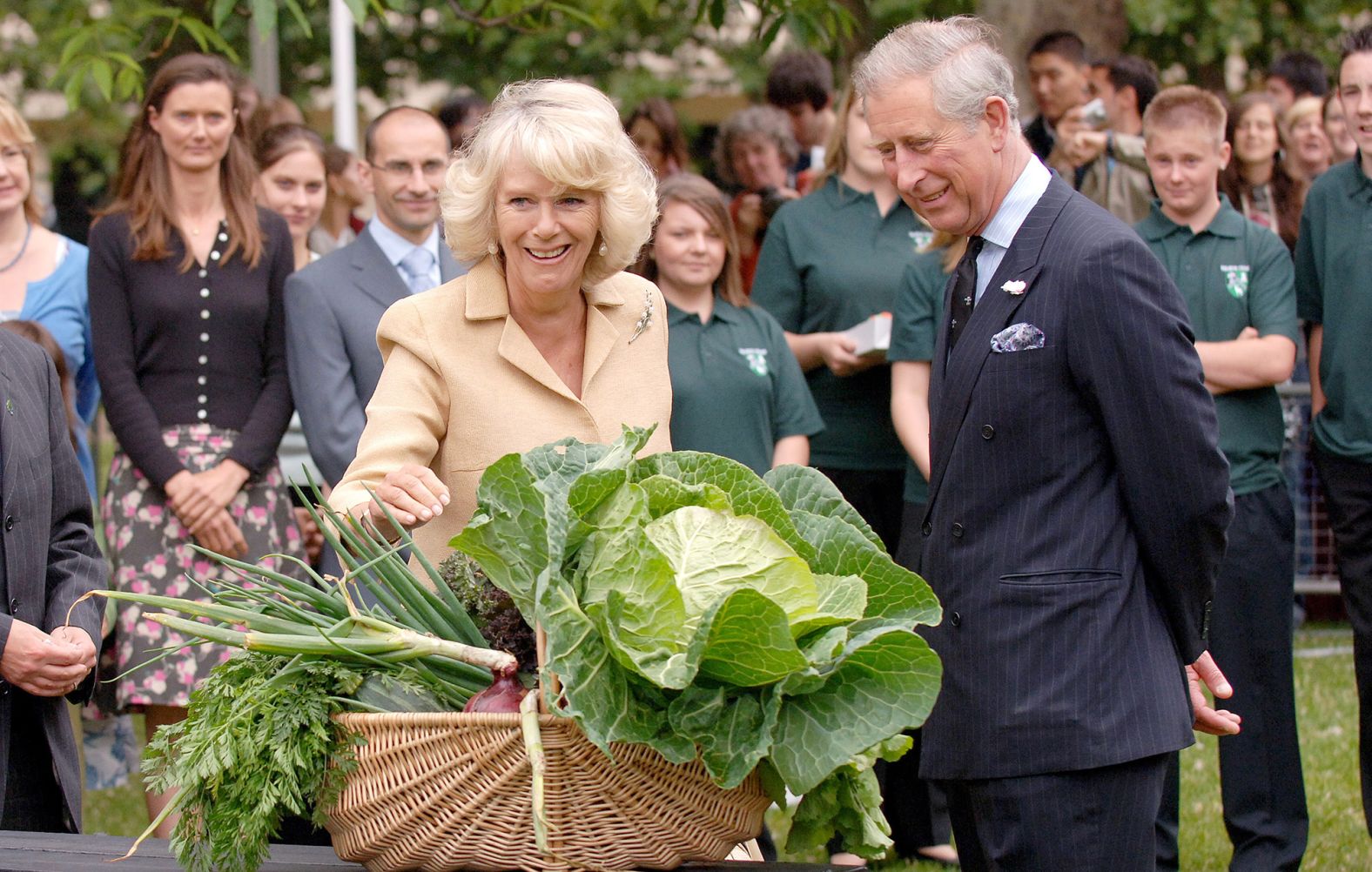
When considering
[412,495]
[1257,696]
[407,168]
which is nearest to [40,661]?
[412,495]

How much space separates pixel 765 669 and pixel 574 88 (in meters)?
1.42

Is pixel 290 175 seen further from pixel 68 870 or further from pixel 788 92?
pixel 68 870

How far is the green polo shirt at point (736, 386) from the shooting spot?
4836 millimetres

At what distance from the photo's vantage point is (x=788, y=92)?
856 cm

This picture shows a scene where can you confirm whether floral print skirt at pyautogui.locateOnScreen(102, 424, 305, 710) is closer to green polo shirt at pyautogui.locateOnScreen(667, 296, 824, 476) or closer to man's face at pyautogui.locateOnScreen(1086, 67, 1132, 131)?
green polo shirt at pyautogui.locateOnScreen(667, 296, 824, 476)

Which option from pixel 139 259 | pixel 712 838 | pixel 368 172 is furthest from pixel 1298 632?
pixel 712 838

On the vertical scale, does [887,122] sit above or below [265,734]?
above

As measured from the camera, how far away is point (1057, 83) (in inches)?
275

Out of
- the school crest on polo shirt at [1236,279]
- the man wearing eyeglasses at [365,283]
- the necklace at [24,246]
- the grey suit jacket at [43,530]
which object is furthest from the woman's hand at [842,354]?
the necklace at [24,246]

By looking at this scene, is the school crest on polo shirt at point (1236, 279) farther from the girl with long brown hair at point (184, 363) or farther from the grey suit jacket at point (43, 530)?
the grey suit jacket at point (43, 530)

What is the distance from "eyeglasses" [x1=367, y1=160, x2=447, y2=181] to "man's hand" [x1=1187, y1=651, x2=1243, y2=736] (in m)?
3.07

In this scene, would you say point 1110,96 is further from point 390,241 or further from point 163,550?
point 163,550

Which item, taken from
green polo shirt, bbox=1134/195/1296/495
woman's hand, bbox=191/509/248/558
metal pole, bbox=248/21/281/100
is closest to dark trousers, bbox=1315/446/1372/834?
green polo shirt, bbox=1134/195/1296/495

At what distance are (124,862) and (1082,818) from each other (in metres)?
1.59
